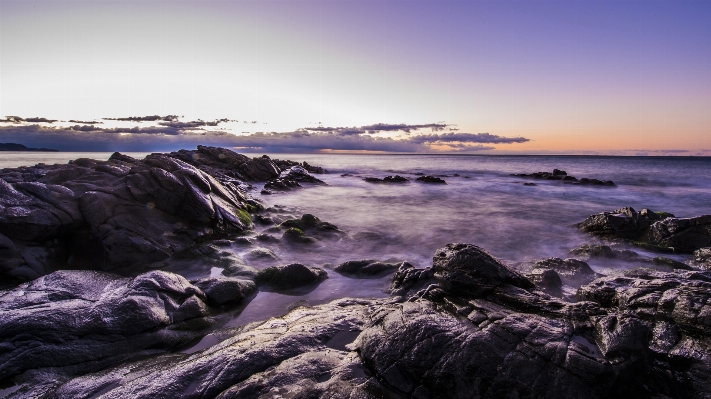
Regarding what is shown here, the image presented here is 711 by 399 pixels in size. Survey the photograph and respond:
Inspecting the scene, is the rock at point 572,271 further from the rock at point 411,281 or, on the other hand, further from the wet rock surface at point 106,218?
the wet rock surface at point 106,218

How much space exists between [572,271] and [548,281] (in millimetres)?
1730

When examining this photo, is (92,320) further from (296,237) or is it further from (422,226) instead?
(422,226)

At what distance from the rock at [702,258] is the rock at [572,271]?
3.78m

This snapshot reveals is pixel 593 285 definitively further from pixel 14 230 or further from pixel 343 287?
pixel 14 230

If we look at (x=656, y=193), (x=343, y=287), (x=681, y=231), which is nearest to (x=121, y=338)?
(x=343, y=287)

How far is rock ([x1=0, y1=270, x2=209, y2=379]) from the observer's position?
478 cm

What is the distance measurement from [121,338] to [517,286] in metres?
6.29

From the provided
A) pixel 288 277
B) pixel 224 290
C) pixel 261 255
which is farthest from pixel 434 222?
pixel 224 290

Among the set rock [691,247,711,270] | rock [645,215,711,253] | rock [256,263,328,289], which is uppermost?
rock [645,215,711,253]

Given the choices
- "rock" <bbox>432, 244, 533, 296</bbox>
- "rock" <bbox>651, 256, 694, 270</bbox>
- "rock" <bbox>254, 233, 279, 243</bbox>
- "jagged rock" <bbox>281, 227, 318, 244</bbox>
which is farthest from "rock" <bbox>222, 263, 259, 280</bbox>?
"rock" <bbox>651, 256, 694, 270</bbox>

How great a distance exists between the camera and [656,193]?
104 feet

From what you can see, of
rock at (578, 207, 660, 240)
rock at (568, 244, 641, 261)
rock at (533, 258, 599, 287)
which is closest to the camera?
rock at (533, 258, 599, 287)

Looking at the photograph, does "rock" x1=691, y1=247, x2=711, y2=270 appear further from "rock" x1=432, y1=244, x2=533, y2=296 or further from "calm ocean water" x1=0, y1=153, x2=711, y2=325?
"rock" x1=432, y1=244, x2=533, y2=296

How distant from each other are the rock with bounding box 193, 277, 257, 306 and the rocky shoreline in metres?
0.03
